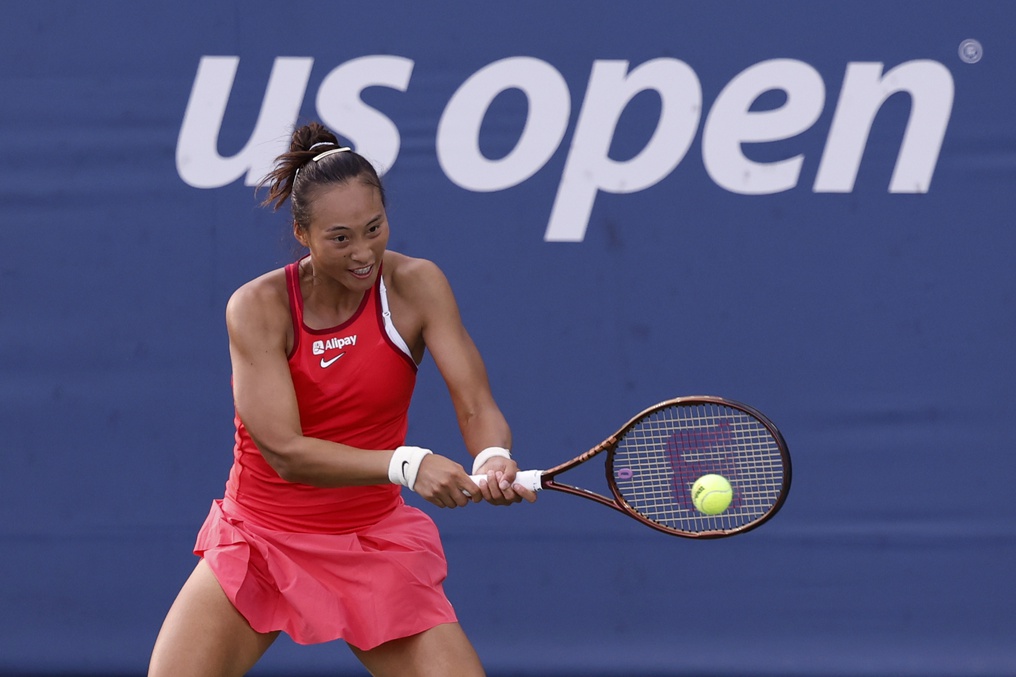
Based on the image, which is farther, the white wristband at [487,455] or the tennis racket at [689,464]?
the tennis racket at [689,464]

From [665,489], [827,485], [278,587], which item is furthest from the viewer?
[827,485]

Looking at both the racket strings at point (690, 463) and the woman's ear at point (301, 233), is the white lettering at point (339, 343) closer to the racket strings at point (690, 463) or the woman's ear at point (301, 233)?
the woman's ear at point (301, 233)

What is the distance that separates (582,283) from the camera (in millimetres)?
3908

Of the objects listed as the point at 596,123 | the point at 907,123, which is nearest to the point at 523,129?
the point at 596,123

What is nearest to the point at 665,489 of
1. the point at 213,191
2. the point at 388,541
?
→ the point at 388,541

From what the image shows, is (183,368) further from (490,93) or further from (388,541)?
(388,541)

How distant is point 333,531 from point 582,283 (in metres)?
1.40

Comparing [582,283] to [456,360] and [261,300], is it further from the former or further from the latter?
[261,300]

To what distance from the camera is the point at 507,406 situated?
3.95 metres

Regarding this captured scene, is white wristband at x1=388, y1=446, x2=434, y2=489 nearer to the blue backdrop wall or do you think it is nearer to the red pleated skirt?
the red pleated skirt

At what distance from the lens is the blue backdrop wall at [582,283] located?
3.83 metres

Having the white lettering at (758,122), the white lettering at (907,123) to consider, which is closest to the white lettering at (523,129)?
the white lettering at (758,122)

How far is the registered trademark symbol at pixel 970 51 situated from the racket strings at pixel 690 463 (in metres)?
1.23

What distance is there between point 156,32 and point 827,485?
234 centimetres
